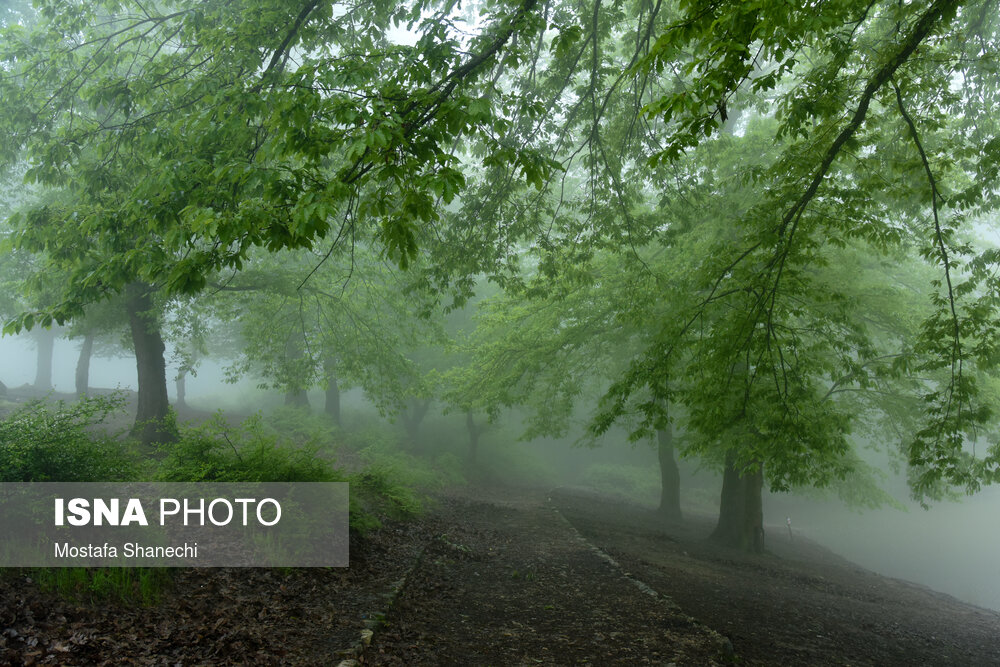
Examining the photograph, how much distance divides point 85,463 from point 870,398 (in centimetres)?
1456

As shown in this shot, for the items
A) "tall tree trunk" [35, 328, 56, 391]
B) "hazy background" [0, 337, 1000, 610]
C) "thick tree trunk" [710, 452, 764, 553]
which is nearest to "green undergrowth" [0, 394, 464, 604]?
"thick tree trunk" [710, 452, 764, 553]

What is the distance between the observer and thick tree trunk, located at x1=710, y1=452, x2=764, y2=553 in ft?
41.4

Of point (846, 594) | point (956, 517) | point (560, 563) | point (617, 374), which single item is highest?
point (617, 374)

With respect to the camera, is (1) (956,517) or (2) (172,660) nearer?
(2) (172,660)

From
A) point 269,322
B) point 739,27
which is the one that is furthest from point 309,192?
point 269,322

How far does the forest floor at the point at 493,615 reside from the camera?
3.67 metres

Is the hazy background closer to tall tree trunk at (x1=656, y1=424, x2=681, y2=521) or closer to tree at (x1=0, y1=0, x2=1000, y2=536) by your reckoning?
tall tree trunk at (x1=656, y1=424, x2=681, y2=521)

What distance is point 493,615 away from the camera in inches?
220

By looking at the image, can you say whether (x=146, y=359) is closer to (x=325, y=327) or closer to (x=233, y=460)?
(x=325, y=327)

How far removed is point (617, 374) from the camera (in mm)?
15625

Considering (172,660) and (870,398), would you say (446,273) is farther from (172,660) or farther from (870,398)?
(870,398)

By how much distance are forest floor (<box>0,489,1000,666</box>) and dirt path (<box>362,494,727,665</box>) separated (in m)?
0.02

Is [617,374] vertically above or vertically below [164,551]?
above

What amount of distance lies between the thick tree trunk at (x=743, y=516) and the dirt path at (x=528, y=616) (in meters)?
5.67
